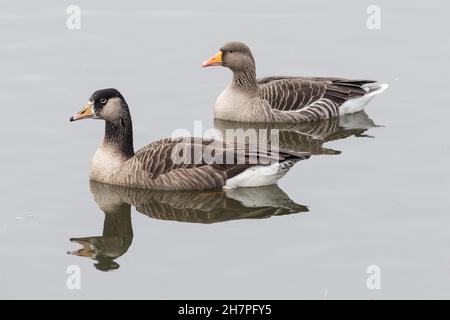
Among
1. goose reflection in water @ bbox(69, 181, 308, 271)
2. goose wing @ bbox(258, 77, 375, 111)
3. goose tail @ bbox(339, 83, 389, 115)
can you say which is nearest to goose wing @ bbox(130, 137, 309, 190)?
goose reflection in water @ bbox(69, 181, 308, 271)

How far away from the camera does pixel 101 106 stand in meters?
17.7

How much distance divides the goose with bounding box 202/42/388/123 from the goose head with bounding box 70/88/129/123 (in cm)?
451

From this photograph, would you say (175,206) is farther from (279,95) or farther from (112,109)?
(279,95)

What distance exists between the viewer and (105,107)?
58.3 feet

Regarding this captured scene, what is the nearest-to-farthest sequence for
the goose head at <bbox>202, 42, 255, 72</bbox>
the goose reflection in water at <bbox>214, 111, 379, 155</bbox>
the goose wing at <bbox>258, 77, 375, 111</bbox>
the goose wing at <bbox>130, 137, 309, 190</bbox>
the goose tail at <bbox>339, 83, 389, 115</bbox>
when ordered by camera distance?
1. the goose wing at <bbox>130, 137, 309, 190</bbox>
2. the goose reflection in water at <bbox>214, 111, 379, 155</bbox>
3. the goose head at <bbox>202, 42, 255, 72</bbox>
4. the goose wing at <bbox>258, 77, 375, 111</bbox>
5. the goose tail at <bbox>339, 83, 389, 115</bbox>

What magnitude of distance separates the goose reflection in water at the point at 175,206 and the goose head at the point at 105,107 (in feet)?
4.04

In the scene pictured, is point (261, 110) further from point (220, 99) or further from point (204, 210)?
point (204, 210)

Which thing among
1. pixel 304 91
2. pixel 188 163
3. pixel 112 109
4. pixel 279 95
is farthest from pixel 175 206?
pixel 304 91

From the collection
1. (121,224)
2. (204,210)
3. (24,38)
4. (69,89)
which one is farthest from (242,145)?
(24,38)

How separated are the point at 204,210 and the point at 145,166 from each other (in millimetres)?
1480

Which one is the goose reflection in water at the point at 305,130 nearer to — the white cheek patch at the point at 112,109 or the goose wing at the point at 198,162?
the goose wing at the point at 198,162

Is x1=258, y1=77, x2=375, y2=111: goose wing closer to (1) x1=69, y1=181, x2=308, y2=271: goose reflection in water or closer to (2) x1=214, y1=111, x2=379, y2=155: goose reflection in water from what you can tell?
(2) x1=214, y1=111, x2=379, y2=155: goose reflection in water

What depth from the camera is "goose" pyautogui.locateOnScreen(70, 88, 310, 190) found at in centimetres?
1748

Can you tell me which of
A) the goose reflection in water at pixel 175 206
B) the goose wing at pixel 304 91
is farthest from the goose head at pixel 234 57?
the goose reflection in water at pixel 175 206
